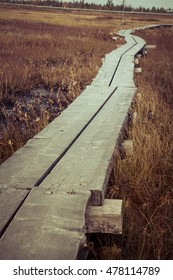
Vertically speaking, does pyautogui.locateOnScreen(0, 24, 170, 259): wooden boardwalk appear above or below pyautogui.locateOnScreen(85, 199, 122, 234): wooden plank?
above

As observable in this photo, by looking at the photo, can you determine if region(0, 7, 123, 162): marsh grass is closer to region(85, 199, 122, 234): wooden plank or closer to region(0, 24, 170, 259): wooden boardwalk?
region(0, 24, 170, 259): wooden boardwalk

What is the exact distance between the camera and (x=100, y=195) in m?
1.83

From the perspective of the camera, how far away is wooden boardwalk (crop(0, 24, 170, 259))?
57.3 inches

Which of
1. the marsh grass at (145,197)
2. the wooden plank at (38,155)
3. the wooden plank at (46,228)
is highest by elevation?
the wooden plank at (38,155)

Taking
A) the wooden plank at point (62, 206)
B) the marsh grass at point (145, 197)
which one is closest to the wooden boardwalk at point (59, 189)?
the wooden plank at point (62, 206)

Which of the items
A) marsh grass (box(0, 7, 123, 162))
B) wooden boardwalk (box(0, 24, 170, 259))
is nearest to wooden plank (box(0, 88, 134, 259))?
wooden boardwalk (box(0, 24, 170, 259))

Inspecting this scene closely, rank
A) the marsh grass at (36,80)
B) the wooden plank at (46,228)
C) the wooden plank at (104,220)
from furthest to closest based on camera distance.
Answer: the marsh grass at (36,80)
the wooden plank at (104,220)
the wooden plank at (46,228)

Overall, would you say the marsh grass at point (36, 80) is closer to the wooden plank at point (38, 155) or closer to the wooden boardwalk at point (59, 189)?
the wooden plank at point (38, 155)

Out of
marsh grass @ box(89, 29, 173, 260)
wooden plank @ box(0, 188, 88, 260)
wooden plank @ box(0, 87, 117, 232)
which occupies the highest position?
wooden plank @ box(0, 87, 117, 232)

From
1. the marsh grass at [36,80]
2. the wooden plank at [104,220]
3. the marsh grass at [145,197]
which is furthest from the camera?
the marsh grass at [36,80]

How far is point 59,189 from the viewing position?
6.07 feet

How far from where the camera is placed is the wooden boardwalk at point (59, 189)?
4.78 ft

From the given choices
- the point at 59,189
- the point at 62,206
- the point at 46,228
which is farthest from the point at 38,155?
the point at 46,228

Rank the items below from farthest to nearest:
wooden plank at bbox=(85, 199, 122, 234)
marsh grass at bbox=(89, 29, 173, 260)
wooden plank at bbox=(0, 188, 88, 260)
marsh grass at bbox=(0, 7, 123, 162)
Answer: marsh grass at bbox=(0, 7, 123, 162) < marsh grass at bbox=(89, 29, 173, 260) < wooden plank at bbox=(85, 199, 122, 234) < wooden plank at bbox=(0, 188, 88, 260)
